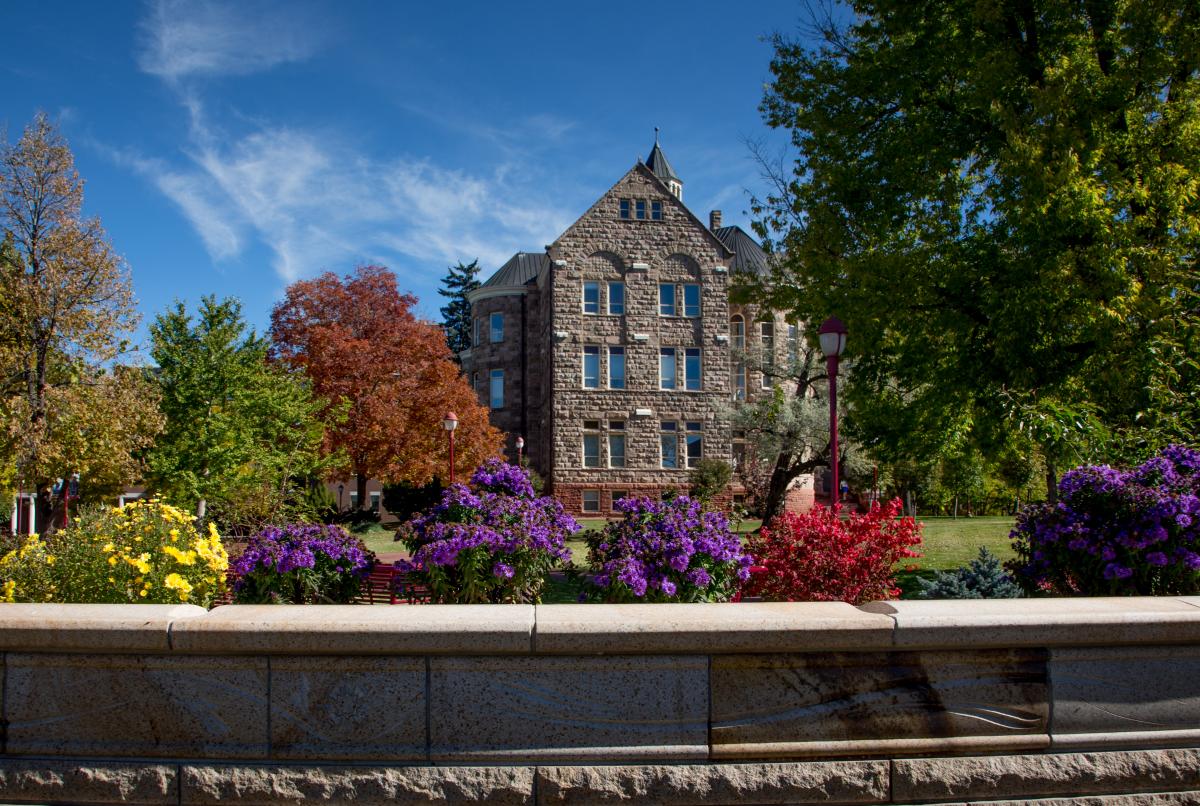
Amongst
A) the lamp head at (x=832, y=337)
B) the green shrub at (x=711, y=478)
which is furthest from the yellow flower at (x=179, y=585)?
the green shrub at (x=711, y=478)

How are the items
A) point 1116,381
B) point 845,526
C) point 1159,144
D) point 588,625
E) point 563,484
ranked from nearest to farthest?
point 588,625, point 845,526, point 1116,381, point 1159,144, point 563,484

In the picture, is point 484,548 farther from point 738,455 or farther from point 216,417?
point 738,455

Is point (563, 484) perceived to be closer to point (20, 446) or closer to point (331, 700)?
point (20, 446)

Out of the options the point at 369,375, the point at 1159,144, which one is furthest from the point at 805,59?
the point at 369,375

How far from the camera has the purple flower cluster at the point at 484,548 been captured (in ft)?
20.7

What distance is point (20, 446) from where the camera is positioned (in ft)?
63.8

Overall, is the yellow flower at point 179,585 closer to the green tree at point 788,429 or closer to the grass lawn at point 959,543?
the grass lawn at point 959,543

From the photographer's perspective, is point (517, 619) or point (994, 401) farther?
point (994, 401)

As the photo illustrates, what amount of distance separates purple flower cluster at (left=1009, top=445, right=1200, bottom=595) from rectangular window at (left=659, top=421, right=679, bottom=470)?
3254 cm

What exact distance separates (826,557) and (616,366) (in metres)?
31.6

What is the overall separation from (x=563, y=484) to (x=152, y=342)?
20.1 m

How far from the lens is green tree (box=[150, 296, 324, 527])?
63.3ft

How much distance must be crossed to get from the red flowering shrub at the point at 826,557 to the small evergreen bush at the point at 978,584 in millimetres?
429

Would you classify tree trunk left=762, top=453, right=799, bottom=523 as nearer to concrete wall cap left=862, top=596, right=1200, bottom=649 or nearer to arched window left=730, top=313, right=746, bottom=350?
arched window left=730, top=313, right=746, bottom=350
